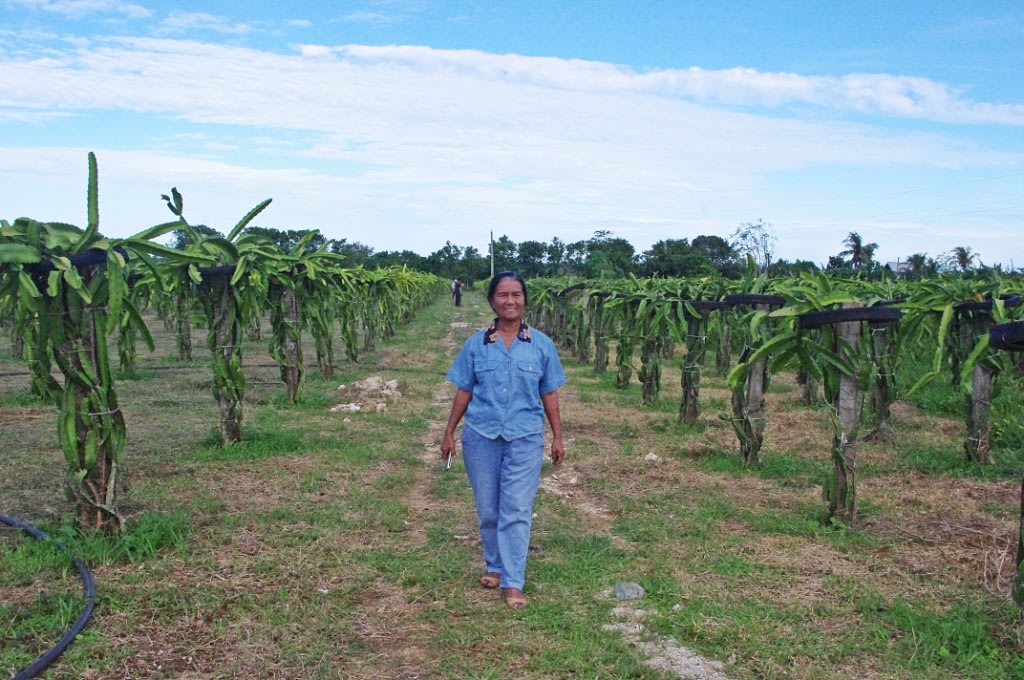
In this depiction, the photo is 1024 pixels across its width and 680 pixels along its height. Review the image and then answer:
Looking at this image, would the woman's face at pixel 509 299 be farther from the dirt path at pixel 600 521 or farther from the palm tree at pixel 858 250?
the palm tree at pixel 858 250

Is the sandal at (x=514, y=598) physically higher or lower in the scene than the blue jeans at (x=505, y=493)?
lower

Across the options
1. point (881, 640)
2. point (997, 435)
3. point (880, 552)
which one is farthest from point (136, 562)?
point (997, 435)

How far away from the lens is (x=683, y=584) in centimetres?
432

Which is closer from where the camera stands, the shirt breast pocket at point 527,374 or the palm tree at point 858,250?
the shirt breast pocket at point 527,374

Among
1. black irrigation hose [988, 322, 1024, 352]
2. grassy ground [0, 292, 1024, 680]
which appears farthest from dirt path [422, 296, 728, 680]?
black irrigation hose [988, 322, 1024, 352]

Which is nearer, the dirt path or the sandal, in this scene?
the dirt path

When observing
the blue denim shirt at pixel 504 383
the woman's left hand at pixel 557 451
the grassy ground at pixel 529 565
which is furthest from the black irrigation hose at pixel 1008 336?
the woman's left hand at pixel 557 451

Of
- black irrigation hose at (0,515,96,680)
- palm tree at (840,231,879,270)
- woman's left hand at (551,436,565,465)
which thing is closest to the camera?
black irrigation hose at (0,515,96,680)

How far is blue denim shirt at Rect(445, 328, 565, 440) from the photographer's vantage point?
4.19 metres

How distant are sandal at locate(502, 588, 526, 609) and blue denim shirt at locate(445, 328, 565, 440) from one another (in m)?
0.77

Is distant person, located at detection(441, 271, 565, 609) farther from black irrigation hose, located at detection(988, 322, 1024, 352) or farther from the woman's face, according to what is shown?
black irrigation hose, located at detection(988, 322, 1024, 352)

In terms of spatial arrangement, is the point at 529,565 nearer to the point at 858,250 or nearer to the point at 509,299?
the point at 509,299

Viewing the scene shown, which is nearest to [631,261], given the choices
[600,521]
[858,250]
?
[858,250]

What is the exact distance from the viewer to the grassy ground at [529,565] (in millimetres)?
3539
